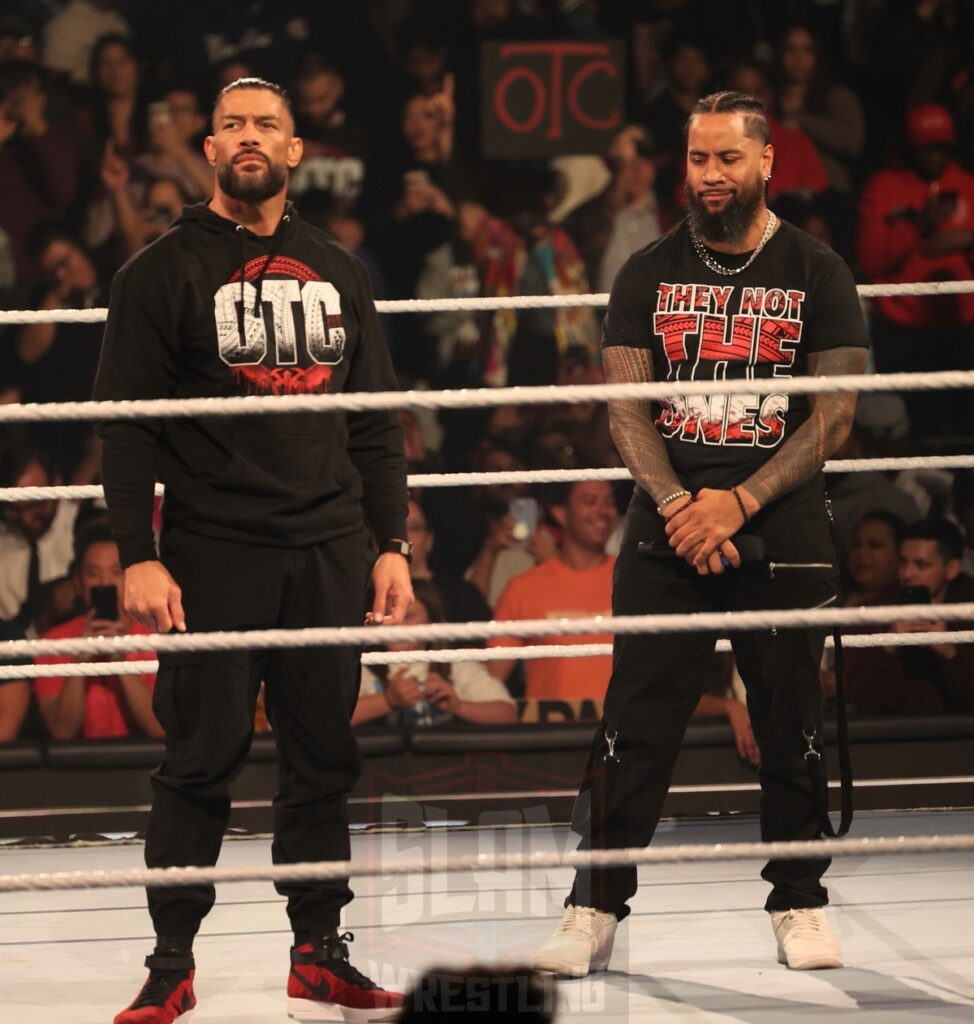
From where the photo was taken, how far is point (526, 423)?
3732mm

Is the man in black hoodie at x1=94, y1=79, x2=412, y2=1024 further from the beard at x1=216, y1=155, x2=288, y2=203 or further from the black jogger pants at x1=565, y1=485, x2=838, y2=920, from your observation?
the black jogger pants at x1=565, y1=485, x2=838, y2=920

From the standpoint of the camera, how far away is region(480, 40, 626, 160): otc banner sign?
383 centimetres

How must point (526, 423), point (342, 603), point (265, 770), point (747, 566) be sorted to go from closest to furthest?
point (342, 603)
point (747, 566)
point (265, 770)
point (526, 423)

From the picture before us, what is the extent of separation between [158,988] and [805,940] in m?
0.77

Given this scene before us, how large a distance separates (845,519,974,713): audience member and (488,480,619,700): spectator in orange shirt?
0.55 meters

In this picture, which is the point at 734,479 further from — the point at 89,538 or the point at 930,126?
the point at 930,126

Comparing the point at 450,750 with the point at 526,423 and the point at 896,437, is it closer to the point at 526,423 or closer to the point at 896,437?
the point at 526,423

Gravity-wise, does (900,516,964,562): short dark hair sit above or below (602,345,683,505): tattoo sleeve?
below

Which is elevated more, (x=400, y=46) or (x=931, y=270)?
(x=400, y=46)

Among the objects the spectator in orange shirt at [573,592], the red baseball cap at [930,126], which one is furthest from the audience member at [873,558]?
the red baseball cap at [930,126]

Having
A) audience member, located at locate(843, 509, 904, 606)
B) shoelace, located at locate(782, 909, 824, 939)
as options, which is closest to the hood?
shoelace, located at locate(782, 909, 824, 939)

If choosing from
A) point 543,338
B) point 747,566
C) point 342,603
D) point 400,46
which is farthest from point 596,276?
point 342,603

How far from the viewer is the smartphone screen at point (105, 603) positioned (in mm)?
3350

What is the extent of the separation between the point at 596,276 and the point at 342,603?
2136 millimetres
